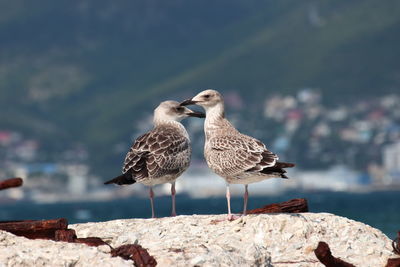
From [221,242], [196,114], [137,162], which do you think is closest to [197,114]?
[196,114]

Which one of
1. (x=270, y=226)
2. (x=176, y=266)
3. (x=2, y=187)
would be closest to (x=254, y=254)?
(x=176, y=266)

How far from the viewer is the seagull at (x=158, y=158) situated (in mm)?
15000

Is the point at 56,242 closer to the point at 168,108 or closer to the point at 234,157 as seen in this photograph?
the point at 234,157

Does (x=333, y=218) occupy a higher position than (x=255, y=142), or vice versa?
(x=255, y=142)

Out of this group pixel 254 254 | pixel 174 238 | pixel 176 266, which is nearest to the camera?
pixel 176 266

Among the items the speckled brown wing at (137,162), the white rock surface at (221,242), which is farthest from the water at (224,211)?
the white rock surface at (221,242)

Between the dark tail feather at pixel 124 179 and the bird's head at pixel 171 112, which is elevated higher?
the bird's head at pixel 171 112

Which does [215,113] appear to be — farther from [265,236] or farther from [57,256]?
[57,256]

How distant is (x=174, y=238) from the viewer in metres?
11.9

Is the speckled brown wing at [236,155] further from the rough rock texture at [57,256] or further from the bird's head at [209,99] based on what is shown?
the rough rock texture at [57,256]

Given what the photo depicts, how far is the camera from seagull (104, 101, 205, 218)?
49.2ft

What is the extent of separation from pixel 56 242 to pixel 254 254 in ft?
6.55

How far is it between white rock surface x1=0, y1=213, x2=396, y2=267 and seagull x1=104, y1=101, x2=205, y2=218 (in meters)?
1.35

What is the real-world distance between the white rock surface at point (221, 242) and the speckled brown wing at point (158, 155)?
139 centimetres
